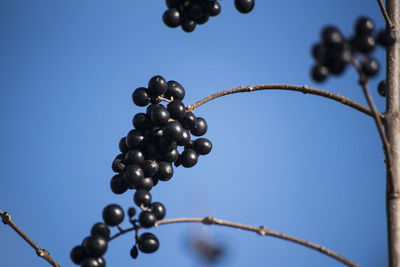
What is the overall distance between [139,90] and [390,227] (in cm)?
117

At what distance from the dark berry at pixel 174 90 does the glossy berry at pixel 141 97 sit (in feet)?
0.34

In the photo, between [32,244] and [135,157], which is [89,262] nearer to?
[32,244]

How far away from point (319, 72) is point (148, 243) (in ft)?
2.63

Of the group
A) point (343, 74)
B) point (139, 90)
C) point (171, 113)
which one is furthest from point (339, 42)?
point (139, 90)

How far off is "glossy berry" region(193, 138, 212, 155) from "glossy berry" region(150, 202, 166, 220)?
0.51m

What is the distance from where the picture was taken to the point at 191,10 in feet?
7.07

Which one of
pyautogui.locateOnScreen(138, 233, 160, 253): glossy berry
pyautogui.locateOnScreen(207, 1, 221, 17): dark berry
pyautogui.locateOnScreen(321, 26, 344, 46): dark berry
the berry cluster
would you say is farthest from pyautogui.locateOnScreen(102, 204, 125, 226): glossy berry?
pyautogui.locateOnScreen(207, 1, 221, 17): dark berry

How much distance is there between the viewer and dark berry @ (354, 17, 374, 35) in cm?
141

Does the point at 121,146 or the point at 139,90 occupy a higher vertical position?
the point at 139,90

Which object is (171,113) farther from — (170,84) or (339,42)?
(339,42)

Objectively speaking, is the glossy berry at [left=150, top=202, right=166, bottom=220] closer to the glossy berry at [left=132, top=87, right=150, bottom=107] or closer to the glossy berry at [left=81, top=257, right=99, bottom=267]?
the glossy berry at [left=81, top=257, right=99, bottom=267]

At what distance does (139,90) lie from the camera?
212cm

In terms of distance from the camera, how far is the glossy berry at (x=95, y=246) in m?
1.55

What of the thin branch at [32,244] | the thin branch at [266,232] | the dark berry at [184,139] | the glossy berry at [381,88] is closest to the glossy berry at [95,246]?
the thin branch at [32,244]
